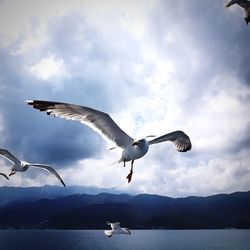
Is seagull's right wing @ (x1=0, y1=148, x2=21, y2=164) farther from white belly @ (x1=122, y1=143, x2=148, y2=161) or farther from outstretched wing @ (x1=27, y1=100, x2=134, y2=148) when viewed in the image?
white belly @ (x1=122, y1=143, x2=148, y2=161)

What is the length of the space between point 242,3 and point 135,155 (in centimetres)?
1054

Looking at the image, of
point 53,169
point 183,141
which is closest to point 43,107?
point 183,141

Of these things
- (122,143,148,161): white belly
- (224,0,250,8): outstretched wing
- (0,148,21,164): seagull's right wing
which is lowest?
(122,143,148,161): white belly

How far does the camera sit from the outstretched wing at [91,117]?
10336 millimetres

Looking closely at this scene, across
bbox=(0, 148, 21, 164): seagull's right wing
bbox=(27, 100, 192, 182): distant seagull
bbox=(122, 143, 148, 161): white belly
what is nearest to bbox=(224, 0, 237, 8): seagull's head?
bbox=(27, 100, 192, 182): distant seagull

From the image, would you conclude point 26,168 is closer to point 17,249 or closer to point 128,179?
point 128,179

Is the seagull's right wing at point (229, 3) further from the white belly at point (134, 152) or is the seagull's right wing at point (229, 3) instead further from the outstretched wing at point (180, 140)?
the white belly at point (134, 152)

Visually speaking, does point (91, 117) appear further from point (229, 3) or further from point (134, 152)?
point (229, 3)

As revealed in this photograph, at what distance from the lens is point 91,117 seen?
473 inches

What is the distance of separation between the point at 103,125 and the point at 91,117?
0.82 meters

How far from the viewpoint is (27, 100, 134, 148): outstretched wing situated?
407 inches

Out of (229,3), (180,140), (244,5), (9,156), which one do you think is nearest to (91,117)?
(180,140)

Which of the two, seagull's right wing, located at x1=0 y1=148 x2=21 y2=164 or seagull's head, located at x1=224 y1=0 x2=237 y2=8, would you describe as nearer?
seagull's head, located at x1=224 y1=0 x2=237 y2=8

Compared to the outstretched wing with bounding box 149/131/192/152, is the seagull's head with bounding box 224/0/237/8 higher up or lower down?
higher up
